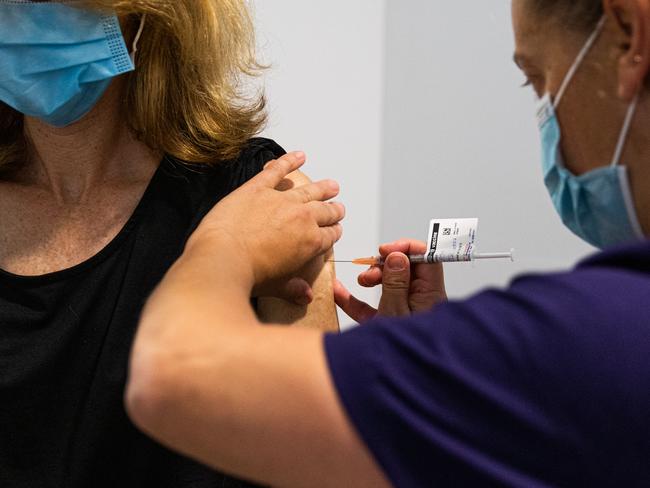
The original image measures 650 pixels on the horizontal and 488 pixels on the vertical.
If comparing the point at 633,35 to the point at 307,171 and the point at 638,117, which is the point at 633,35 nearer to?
the point at 638,117

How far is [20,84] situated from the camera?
1.36 metres

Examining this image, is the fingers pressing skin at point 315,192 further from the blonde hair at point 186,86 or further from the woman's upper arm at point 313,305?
the blonde hair at point 186,86

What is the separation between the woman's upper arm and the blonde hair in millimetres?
161

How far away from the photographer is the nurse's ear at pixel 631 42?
33.8 inches

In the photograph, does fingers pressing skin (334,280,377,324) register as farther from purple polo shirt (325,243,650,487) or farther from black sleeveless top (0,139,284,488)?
purple polo shirt (325,243,650,487)

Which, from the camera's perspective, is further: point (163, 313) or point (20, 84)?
point (20, 84)

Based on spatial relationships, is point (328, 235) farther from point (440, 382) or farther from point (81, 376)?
point (440, 382)

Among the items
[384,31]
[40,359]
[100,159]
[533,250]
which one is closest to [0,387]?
[40,359]

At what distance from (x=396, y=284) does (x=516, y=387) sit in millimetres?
675

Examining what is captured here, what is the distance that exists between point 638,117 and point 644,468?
36 centimetres

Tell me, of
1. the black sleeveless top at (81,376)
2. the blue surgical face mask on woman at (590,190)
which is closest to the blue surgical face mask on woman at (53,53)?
the black sleeveless top at (81,376)

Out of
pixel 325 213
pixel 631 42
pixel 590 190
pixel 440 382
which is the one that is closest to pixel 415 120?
pixel 325 213

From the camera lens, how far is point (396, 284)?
1.44 meters

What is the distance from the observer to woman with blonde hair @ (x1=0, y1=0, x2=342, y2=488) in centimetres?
136
